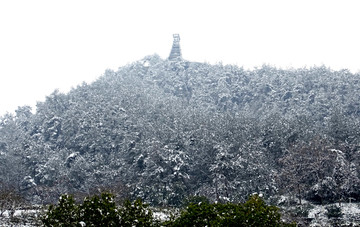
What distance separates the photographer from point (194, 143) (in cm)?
5225

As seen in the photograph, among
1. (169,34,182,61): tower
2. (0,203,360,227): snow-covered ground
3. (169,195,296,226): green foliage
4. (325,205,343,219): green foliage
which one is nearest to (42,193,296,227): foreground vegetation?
(169,195,296,226): green foliage

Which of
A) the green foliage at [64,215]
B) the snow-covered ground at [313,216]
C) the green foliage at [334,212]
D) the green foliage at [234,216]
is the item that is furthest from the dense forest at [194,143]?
the green foliage at [64,215]

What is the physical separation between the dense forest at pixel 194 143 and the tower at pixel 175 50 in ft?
87.8

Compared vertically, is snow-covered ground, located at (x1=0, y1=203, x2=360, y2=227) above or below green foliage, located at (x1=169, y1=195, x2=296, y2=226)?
below

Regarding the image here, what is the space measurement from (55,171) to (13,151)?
37.5 feet

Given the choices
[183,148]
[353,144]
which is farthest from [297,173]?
[183,148]

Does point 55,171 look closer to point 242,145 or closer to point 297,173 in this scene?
point 242,145

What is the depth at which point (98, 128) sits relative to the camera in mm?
62094

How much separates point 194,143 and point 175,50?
62865 mm

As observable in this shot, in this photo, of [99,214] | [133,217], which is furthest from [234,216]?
[99,214]

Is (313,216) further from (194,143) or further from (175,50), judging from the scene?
(175,50)

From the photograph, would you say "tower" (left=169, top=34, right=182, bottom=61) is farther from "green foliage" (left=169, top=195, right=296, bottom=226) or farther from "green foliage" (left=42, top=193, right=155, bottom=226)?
"green foliage" (left=42, top=193, right=155, bottom=226)

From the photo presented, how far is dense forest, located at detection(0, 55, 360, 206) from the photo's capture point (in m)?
41.6

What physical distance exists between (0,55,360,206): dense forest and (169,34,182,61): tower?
2675cm
